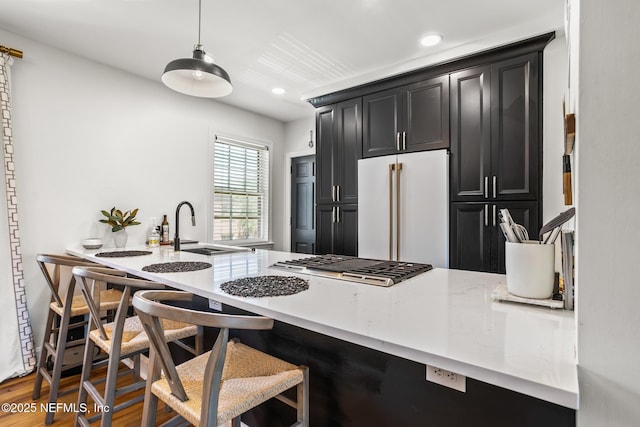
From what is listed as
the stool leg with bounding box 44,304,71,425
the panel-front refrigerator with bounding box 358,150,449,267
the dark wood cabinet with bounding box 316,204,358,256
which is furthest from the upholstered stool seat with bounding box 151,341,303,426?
the dark wood cabinet with bounding box 316,204,358,256

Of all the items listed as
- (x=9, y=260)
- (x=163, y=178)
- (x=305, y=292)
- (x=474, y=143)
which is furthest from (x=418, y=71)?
(x=9, y=260)

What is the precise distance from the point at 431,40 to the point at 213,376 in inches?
109

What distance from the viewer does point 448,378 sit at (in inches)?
31.6

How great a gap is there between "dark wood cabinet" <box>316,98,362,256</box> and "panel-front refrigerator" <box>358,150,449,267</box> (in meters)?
0.15

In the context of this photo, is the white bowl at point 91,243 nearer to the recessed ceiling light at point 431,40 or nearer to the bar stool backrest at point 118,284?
the bar stool backrest at point 118,284

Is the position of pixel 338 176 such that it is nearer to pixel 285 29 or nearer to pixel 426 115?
pixel 426 115

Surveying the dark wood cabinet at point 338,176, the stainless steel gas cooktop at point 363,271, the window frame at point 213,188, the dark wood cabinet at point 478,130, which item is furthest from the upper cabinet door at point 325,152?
the stainless steel gas cooktop at point 363,271

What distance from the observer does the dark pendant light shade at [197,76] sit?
5.91 ft

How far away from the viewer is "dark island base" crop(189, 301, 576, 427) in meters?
0.84

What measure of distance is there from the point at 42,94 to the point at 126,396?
2523 millimetres

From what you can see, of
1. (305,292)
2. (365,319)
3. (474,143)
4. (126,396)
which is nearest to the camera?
(365,319)

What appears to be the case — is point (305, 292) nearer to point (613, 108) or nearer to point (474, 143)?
point (613, 108)

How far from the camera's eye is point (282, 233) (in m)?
4.96

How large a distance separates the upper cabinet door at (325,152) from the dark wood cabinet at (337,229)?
15 cm
